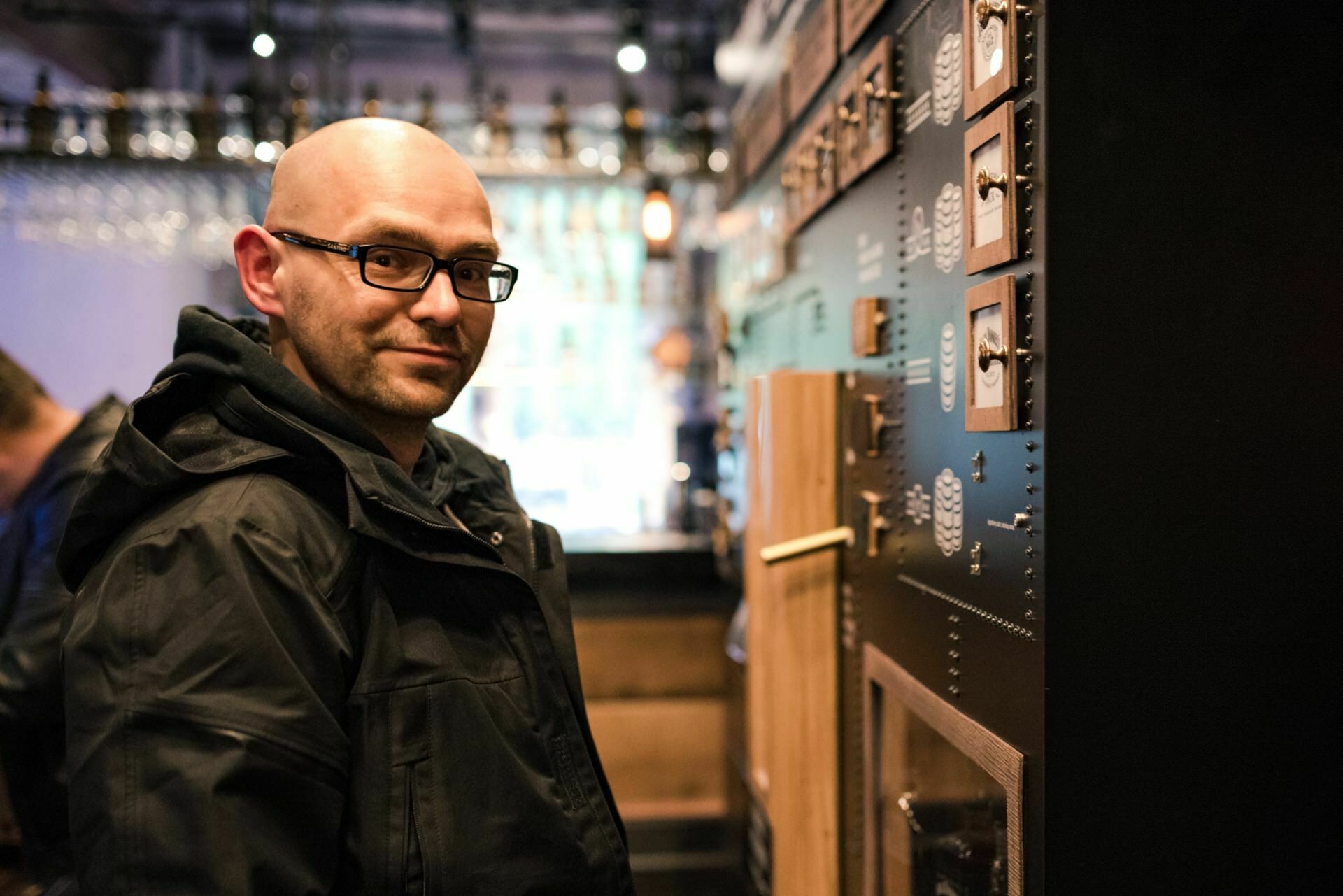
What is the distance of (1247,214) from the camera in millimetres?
1488

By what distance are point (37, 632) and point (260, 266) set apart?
3.89ft

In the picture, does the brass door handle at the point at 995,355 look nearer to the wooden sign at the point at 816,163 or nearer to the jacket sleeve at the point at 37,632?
the wooden sign at the point at 816,163

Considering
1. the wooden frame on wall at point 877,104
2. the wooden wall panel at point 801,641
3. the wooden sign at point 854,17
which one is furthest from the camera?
the wooden wall panel at point 801,641

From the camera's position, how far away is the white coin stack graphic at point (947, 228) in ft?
6.10

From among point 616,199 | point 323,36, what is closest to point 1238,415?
point 616,199

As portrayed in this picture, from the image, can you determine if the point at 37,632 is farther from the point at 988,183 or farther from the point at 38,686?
the point at 988,183

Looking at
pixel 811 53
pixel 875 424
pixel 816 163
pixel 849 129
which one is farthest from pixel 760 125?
pixel 875 424

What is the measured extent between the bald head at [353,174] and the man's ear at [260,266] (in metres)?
0.03

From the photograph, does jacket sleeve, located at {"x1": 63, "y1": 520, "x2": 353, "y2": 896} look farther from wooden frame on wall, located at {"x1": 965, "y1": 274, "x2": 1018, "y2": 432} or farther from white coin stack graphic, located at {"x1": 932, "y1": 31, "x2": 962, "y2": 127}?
white coin stack graphic, located at {"x1": 932, "y1": 31, "x2": 962, "y2": 127}

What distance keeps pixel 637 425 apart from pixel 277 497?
15.7 feet

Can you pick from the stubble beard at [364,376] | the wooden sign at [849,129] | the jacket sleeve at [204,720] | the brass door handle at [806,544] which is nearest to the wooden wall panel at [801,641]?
the brass door handle at [806,544]

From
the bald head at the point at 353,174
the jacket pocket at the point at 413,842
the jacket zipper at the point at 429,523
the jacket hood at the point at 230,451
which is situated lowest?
the jacket pocket at the point at 413,842

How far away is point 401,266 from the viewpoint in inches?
55.7

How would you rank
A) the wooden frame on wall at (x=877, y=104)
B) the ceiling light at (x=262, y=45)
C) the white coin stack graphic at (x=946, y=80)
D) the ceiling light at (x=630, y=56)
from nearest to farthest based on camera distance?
the white coin stack graphic at (x=946, y=80) < the wooden frame on wall at (x=877, y=104) < the ceiling light at (x=262, y=45) < the ceiling light at (x=630, y=56)
